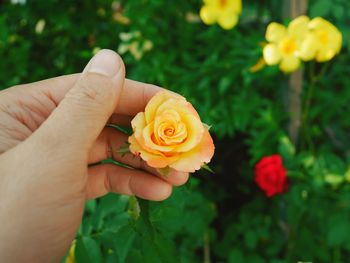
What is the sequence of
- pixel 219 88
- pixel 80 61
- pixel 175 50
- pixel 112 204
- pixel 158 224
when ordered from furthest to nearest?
1. pixel 80 61
2. pixel 175 50
3. pixel 219 88
4. pixel 112 204
5. pixel 158 224

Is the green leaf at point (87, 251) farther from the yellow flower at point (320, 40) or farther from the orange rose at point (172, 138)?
the yellow flower at point (320, 40)

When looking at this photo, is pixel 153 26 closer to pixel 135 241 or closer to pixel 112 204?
pixel 112 204

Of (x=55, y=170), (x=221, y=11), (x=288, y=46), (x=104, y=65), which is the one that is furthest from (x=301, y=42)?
(x=55, y=170)

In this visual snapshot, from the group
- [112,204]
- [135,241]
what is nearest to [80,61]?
[112,204]

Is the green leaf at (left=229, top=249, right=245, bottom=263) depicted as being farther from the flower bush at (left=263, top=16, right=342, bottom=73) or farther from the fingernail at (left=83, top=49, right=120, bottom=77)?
the fingernail at (left=83, top=49, right=120, bottom=77)

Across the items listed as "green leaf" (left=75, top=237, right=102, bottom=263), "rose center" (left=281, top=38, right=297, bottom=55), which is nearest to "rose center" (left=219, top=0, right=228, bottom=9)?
"rose center" (left=281, top=38, right=297, bottom=55)

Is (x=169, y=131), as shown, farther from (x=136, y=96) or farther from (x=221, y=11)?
(x=221, y=11)
